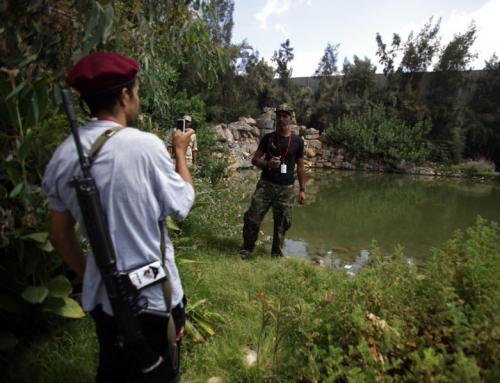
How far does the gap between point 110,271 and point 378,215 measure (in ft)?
26.9

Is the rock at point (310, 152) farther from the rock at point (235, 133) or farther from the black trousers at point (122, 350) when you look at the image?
the black trousers at point (122, 350)

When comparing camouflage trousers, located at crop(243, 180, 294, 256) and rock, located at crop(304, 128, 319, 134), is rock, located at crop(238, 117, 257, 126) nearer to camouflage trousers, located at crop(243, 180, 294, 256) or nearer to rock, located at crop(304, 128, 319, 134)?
rock, located at crop(304, 128, 319, 134)

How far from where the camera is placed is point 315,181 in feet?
44.1

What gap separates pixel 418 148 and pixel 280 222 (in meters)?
15.4

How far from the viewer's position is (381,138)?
16.8 metres

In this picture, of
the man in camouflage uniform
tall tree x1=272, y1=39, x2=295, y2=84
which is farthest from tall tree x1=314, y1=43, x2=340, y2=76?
the man in camouflage uniform

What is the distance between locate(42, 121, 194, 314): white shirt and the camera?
3.71ft

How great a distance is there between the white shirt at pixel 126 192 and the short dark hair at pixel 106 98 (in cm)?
6

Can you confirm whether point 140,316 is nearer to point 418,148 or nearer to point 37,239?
point 37,239

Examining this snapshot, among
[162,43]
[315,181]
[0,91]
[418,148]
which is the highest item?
[162,43]

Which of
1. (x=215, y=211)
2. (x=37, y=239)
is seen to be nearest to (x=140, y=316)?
Result: (x=37, y=239)

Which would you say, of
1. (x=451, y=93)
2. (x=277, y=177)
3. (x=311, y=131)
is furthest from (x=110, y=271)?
(x=451, y=93)

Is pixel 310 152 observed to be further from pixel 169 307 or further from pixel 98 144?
pixel 98 144

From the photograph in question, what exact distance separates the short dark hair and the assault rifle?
2.9 inches
